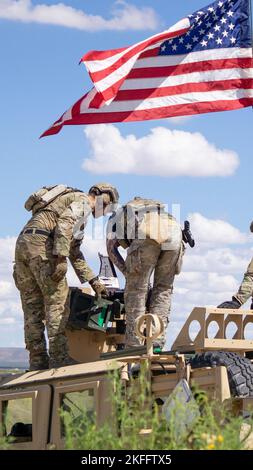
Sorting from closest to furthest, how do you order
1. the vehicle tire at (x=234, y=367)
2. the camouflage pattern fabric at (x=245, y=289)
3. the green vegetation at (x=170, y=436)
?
1. the green vegetation at (x=170, y=436)
2. the vehicle tire at (x=234, y=367)
3. the camouflage pattern fabric at (x=245, y=289)

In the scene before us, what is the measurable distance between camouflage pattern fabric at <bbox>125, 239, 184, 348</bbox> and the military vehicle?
1.44 metres

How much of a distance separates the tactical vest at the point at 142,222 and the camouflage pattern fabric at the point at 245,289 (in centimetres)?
109

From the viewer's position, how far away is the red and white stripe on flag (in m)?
→ 11.9

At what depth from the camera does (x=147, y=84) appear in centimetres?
1212

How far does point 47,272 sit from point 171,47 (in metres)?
3.05

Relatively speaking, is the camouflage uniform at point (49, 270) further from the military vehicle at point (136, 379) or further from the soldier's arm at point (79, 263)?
the military vehicle at point (136, 379)

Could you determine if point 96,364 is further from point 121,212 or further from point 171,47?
point 171,47

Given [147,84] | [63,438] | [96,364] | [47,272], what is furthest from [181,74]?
[63,438]

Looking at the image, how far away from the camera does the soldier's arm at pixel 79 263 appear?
11.9 meters

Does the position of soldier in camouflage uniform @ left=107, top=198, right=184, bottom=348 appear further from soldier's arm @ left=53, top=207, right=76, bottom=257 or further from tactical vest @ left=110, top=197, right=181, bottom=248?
soldier's arm @ left=53, top=207, right=76, bottom=257

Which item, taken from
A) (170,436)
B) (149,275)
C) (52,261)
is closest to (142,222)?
(149,275)

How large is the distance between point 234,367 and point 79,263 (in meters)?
4.10

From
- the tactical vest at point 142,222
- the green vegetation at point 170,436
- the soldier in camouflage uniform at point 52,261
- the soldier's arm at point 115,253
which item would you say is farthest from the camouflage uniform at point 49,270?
the green vegetation at point 170,436

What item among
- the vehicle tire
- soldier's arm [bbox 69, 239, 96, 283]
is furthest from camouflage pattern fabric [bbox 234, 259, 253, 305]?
the vehicle tire
